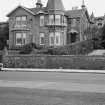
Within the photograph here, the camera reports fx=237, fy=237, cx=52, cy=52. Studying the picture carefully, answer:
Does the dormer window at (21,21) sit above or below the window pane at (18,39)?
above

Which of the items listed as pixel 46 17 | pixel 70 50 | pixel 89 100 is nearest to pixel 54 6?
pixel 46 17

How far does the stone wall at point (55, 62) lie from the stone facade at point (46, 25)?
11.6m

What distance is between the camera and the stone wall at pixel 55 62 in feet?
101

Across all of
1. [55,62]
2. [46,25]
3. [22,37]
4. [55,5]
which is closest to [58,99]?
[55,62]

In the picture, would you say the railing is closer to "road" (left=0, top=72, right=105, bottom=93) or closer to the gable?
the gable

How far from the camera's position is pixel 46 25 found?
147 feet

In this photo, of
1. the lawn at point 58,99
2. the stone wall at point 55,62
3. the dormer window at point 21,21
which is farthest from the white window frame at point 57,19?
the lawn at point 58,99

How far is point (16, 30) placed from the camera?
4656cm

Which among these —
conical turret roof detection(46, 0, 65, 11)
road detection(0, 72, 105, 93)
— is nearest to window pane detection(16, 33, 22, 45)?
conical turret roof detection(46, 0, 65, 11)

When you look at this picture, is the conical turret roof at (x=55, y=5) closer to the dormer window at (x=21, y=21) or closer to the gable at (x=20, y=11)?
the gable at (x=20, y=11)

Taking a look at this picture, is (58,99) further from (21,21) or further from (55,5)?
(21,21)

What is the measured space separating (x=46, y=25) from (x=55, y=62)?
13734 millimetres

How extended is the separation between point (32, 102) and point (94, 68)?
21.8 meters

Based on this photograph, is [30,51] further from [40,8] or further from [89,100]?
[89,100]
